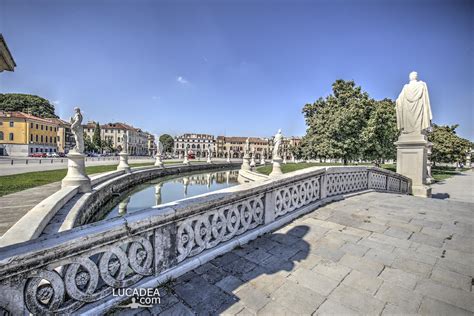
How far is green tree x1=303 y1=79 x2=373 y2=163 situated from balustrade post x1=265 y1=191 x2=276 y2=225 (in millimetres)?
18392

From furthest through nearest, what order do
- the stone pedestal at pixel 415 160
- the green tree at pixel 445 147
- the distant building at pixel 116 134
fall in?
the distant building at pixel 116 134, the green tree at pixel 445 147, the stone pedestal at pixel 415 160

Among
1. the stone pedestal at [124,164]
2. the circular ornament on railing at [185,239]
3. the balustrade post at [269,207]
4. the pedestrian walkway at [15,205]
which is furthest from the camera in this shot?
the stone pedestal at [124,164]

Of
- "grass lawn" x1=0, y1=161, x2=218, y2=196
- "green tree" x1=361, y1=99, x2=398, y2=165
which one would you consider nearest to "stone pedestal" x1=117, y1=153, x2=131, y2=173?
"grass lawn" x1=0, y1=161, x2=218, y2=196

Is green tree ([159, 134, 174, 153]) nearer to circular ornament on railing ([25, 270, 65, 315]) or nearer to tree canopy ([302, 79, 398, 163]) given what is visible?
tree canopy ([302, 79, 398, 163])

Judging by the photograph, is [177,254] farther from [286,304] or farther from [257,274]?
[286,304]

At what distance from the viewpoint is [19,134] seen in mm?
50406

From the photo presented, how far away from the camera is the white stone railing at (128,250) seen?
5.06 feet

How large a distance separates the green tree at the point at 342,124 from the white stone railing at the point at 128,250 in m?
18.4

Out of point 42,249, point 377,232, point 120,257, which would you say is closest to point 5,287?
point 42,249

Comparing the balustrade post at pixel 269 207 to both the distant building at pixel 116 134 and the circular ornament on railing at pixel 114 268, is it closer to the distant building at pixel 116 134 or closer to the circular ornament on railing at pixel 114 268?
the circular ornament on railing at pixel 114 268

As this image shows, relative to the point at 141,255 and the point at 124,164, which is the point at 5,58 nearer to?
the point at 141,255

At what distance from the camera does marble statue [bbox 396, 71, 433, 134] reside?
937 centimetres

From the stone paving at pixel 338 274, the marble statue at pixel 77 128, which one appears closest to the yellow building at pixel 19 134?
the marble statue at pixel 77 128

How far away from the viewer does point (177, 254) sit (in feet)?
8.54
